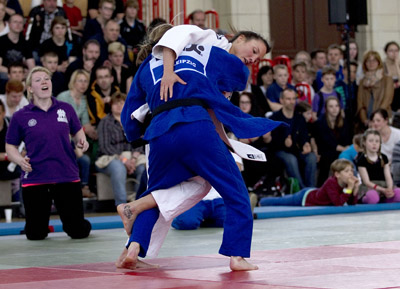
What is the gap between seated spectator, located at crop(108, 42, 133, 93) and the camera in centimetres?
1332

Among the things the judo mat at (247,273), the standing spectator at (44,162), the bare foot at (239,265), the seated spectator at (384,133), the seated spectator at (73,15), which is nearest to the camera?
the judo mat at (247,273)

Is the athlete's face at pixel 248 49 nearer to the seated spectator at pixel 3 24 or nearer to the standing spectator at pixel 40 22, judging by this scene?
the seated spectator at pixel 3 24

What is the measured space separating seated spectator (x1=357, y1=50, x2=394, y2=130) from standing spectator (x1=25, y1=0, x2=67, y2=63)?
543 cm

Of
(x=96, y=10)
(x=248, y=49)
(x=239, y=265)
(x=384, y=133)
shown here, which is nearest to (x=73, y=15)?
(x=96, y=10)

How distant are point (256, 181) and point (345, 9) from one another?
12.3 ft

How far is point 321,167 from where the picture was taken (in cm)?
1410

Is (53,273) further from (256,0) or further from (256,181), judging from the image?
(256,0)

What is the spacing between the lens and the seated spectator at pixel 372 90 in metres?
15.1

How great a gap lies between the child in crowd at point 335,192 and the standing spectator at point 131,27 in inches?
161

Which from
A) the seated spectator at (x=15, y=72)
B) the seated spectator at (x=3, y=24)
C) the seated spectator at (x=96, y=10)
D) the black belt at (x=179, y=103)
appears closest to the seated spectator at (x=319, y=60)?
the seated spectator at (x=96, y=10)

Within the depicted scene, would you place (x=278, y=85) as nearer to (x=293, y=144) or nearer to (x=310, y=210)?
(x=293, y=144)

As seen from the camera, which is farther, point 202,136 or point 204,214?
point 204,214

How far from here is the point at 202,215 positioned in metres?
9.09

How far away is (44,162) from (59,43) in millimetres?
5211
